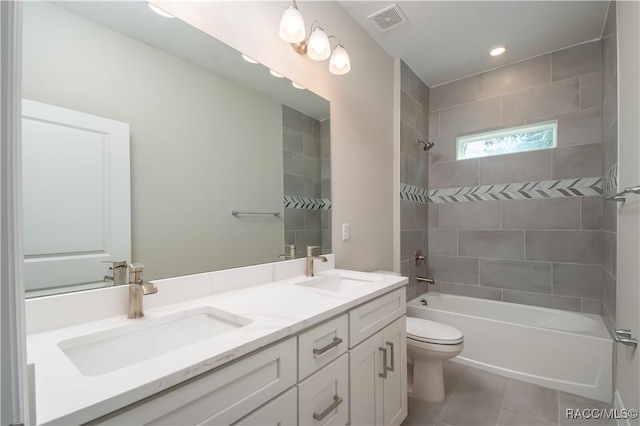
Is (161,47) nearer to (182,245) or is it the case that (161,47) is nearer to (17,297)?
(182,245)

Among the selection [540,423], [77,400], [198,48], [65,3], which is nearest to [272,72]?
[198,48]

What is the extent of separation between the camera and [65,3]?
32.5 inches

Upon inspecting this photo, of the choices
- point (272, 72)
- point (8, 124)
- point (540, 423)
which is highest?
point (272, 72)

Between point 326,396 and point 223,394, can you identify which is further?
point 326,396

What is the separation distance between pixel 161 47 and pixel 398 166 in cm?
197

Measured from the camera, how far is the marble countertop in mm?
459

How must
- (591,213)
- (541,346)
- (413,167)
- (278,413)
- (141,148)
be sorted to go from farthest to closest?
(413,167)
(591,213)
(541,346)
(141,148)
(278,413)

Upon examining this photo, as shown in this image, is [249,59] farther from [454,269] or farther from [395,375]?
[454,269]

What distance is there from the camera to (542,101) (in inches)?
97.2

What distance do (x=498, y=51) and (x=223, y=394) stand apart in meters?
3.11

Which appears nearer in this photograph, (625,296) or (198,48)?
(198,48)

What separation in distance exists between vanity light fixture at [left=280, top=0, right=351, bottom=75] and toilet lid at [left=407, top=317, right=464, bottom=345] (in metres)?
1.74

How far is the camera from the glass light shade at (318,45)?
151 cm

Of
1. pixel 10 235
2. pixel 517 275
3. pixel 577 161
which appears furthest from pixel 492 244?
pixel 10 235
